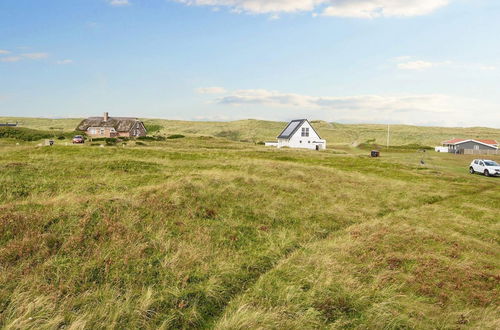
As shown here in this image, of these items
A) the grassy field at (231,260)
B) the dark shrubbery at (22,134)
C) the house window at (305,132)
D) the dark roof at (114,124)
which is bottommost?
the grassy field at (231,260)

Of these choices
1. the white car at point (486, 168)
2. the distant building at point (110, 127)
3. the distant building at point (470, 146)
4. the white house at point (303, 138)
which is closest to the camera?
the white car at point (486, 168)

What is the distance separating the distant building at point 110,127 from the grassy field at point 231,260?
75174mm

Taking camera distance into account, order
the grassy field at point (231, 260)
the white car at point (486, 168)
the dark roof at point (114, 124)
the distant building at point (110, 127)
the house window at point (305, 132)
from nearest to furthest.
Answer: the grassy field at point (231, 260), the white car at point (486, 168), the house window at point (305, 132), the distant building at point (110, 127), the dark roof at point (114, 124)

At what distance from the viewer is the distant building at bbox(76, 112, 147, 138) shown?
9169 centimetres

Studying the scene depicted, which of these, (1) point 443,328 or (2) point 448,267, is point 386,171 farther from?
(1) point 443,328

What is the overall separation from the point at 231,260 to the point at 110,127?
89893 mm

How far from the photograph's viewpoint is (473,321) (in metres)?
8.27

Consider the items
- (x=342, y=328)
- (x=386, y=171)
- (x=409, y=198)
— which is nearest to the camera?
(x=342, y=328)

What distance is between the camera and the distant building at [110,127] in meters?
91.7

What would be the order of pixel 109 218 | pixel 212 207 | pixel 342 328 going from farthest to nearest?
pixel 212 207
pixel 109 218
pixel 342 328

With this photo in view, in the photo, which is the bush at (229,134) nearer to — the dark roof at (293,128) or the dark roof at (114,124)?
the dark roof at (114,124)

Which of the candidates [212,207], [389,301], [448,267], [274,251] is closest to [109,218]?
[212,207]

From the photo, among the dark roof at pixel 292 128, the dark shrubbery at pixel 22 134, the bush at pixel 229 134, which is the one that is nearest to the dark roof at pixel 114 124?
the dark shrubbery at pixel 22 134

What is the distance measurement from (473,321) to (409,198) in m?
16.2
